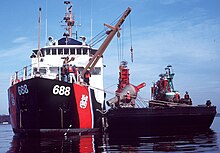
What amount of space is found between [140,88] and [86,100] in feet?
39.6

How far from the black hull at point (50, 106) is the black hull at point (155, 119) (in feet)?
15.5

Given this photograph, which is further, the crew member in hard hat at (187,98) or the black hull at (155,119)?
the crew member in hard hat at (187,98)

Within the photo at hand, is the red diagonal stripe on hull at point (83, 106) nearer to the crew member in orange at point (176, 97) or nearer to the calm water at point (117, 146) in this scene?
the calm water at point (117, 146)

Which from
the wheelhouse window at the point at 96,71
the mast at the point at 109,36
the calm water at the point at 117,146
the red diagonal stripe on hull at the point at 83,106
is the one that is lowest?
the calm water at the point at 117,146

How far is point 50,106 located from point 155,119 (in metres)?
10.0

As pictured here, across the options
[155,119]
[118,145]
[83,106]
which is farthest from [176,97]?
[118,145]

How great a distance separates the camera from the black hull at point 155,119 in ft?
82.4

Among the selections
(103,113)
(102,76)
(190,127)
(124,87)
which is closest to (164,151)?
(103,113)

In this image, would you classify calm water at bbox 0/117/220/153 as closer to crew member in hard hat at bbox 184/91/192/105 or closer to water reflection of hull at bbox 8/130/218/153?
water reflection of hull at bbox 8/130/218/153

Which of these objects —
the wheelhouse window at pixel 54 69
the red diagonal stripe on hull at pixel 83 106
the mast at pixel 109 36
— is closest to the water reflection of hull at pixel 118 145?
the red diagonal stripe on hull at pixel 83 106

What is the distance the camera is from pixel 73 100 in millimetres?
19828

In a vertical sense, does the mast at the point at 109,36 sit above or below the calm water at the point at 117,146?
above

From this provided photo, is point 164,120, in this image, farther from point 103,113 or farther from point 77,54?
point 77,54

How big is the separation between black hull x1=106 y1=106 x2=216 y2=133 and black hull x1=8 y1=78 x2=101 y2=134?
186 inches
